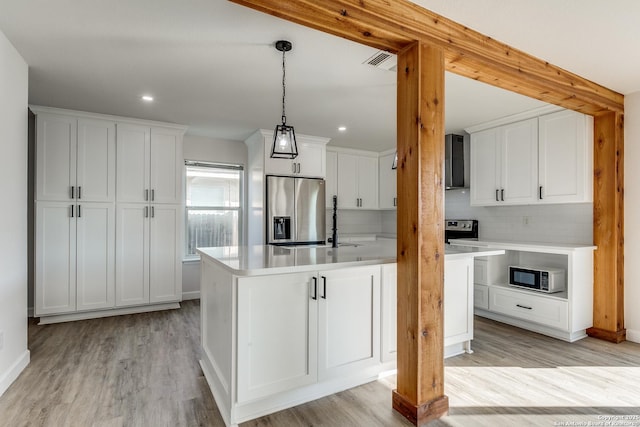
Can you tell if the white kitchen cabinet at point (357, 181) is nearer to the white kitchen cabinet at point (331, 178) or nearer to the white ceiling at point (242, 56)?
the white kitchen cabinet at point (331, 178)

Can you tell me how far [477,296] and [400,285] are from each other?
2.49m

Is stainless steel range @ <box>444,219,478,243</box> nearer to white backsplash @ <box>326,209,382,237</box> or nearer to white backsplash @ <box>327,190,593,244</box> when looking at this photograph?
white backsplash @ <box>327,190,593,244</box>

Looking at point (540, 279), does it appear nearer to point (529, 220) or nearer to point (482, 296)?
point (482, 296)

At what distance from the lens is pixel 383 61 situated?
2.58 m

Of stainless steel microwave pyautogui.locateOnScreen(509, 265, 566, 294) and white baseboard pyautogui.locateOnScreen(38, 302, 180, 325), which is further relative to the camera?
white baseboard pyautogui.locateOnScreen(38, 302, 180, 325)

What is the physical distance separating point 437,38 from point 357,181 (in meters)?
3.83

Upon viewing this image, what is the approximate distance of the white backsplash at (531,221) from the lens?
12.0ft

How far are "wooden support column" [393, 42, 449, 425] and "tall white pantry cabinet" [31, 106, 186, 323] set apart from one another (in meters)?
3.33

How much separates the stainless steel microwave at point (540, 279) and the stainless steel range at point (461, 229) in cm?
98

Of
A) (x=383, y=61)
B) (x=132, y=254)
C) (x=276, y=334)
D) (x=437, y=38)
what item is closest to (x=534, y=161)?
(x=383, y=61)

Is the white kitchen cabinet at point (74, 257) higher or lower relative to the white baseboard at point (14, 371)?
higher

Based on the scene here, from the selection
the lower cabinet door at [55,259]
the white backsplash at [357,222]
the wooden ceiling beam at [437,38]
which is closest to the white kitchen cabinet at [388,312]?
the wooden ceiling beam at [437,38]

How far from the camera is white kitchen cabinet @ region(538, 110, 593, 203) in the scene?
3.38m

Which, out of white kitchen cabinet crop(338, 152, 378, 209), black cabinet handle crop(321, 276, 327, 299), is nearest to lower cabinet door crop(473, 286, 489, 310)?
white kitchen cabinet crop(338, 152, 378, 209)
